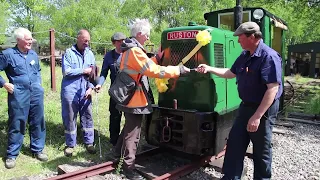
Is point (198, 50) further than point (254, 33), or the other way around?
point (198, 50)

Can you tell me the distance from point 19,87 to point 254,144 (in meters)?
3.20

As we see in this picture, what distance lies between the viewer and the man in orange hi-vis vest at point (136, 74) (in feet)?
11.7

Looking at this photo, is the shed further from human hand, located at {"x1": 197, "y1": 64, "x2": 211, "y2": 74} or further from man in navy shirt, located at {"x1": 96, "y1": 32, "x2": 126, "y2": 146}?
human hand, located at {"x1": 197, "y1": 64, "x2": 211, "y2": 74}

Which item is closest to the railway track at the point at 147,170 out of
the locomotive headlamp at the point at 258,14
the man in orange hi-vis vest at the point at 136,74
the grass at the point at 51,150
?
the man in orange hi-vis vest at the point at 136,74

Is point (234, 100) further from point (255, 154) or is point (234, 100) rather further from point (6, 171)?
point (6, 171)

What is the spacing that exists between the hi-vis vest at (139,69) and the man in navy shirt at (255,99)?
80cm

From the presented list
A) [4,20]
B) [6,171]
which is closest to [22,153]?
[6,171]

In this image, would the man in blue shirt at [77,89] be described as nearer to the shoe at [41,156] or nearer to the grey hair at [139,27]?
the shoe at [41,156]

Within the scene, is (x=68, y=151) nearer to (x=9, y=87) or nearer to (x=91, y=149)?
(x=91, y=149)

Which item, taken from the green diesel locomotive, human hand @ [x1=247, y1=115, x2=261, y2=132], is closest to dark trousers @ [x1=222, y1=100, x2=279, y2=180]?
human hand @ [x1=247, y1=115, x2=261, y2=132]

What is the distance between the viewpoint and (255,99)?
3305 mm

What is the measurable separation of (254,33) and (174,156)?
90.9 inches

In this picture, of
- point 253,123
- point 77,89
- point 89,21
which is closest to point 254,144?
point 253,123

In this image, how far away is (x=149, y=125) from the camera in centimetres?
438
